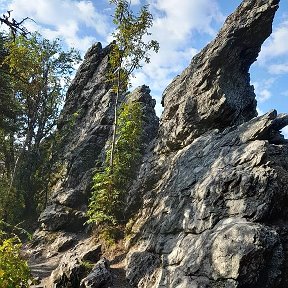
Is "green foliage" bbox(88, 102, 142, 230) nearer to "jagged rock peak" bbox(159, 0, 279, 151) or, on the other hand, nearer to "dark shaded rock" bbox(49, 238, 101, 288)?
"jagged rock peak" bbox(159, 0, 279, 151)

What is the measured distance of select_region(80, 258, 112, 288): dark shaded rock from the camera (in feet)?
47.4

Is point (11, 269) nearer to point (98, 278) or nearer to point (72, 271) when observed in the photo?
point (98, 278)

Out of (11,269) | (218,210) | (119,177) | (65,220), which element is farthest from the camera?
(65,220)

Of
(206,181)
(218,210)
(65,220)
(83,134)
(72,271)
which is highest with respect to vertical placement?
(83,134)

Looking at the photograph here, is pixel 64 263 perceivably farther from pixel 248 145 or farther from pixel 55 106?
pixel 55 106

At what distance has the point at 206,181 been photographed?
53.3ft

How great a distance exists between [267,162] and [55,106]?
28777 mm

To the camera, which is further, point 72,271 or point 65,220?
point 65,220

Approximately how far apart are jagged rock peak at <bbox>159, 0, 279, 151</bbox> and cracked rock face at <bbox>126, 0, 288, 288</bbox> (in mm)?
68

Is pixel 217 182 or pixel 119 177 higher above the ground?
pixel 119 177

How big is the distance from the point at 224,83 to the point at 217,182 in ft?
31.6

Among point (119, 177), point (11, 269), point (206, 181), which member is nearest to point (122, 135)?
point (119, 177)

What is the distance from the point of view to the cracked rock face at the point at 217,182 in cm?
1159

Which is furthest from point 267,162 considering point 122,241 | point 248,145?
point 122,241
